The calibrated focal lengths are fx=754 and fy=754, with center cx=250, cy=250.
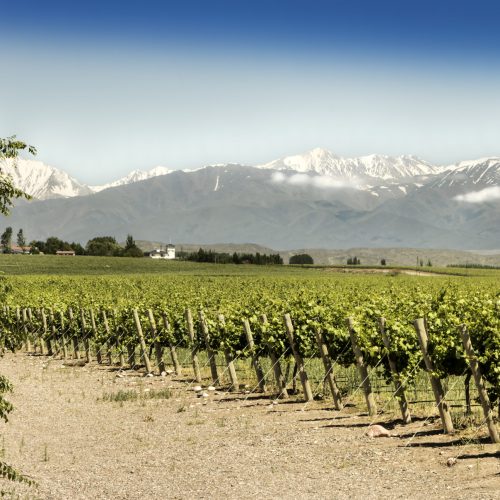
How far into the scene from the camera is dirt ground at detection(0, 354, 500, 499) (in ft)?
41.1

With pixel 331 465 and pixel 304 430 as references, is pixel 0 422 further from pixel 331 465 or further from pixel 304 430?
pixel 331 465

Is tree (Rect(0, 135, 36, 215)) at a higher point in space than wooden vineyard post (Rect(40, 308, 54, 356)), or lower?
higher

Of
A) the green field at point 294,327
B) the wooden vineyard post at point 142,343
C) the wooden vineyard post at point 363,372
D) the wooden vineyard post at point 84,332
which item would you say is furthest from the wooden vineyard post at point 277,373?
the wooden vineyard post at point 84,332

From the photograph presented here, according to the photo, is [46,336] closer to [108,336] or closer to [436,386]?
[108,336]

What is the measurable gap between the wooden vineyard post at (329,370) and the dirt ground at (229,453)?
350 mm

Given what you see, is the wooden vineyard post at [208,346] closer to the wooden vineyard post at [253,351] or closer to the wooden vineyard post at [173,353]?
the wooden vineyard post at [253,351]

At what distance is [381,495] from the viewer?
38.9 ft

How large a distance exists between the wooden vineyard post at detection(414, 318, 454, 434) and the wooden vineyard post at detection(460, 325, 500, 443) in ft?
2.99

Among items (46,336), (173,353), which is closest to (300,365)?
(173,353)

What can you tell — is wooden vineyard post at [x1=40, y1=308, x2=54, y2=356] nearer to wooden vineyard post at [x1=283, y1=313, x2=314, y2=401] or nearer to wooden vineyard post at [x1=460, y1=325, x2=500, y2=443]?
wooden vineyard post at [x1=283, y1=313, x2=314, y2=401]

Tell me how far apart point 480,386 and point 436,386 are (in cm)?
128

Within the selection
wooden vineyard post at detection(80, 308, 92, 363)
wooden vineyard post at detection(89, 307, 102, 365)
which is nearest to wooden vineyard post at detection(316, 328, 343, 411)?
wooden vineyard post at detection(89, 307, 102, 365)

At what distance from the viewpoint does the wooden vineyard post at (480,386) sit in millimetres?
13883

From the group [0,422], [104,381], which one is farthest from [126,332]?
[0,422]
